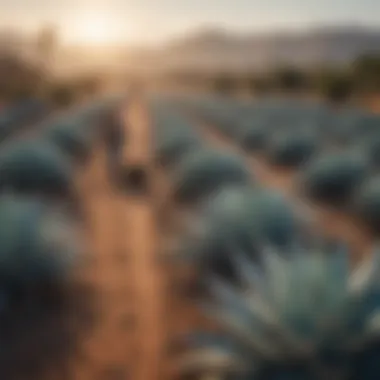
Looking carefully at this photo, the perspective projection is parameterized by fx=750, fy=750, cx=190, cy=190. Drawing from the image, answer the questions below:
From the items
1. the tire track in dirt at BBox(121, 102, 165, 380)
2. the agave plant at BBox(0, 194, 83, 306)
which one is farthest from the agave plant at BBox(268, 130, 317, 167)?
the agave plant at BBox(0, 194, 83, 306)

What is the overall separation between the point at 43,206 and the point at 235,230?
2.46 feet

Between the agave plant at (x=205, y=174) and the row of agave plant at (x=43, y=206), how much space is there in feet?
1.29

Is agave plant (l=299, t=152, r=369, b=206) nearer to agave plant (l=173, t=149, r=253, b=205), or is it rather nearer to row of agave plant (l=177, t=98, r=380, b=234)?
row of agave plant (l=177, t=98, r=380, b=234)

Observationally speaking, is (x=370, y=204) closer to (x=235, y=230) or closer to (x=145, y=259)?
(x=235, y=230)

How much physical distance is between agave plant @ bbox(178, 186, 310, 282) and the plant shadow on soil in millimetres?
441

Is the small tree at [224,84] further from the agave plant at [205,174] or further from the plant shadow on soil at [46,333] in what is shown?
the plant shadow on soil at [46,333]

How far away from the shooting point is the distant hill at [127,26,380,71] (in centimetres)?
293

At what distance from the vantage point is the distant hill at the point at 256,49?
115 inches

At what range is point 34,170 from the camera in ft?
9.93

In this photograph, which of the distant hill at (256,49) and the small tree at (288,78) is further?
the small tree at (288,78)

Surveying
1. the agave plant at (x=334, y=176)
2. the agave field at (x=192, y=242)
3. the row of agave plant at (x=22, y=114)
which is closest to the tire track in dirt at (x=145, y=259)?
the agave field at (x=192, y=242)

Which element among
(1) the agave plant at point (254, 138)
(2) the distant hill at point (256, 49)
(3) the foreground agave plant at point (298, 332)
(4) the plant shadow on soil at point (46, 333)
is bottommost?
(3) the foreground agave plant at point (298, 332)

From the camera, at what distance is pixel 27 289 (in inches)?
107

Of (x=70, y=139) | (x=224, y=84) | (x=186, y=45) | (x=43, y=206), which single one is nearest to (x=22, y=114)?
(x=70, y=139)
